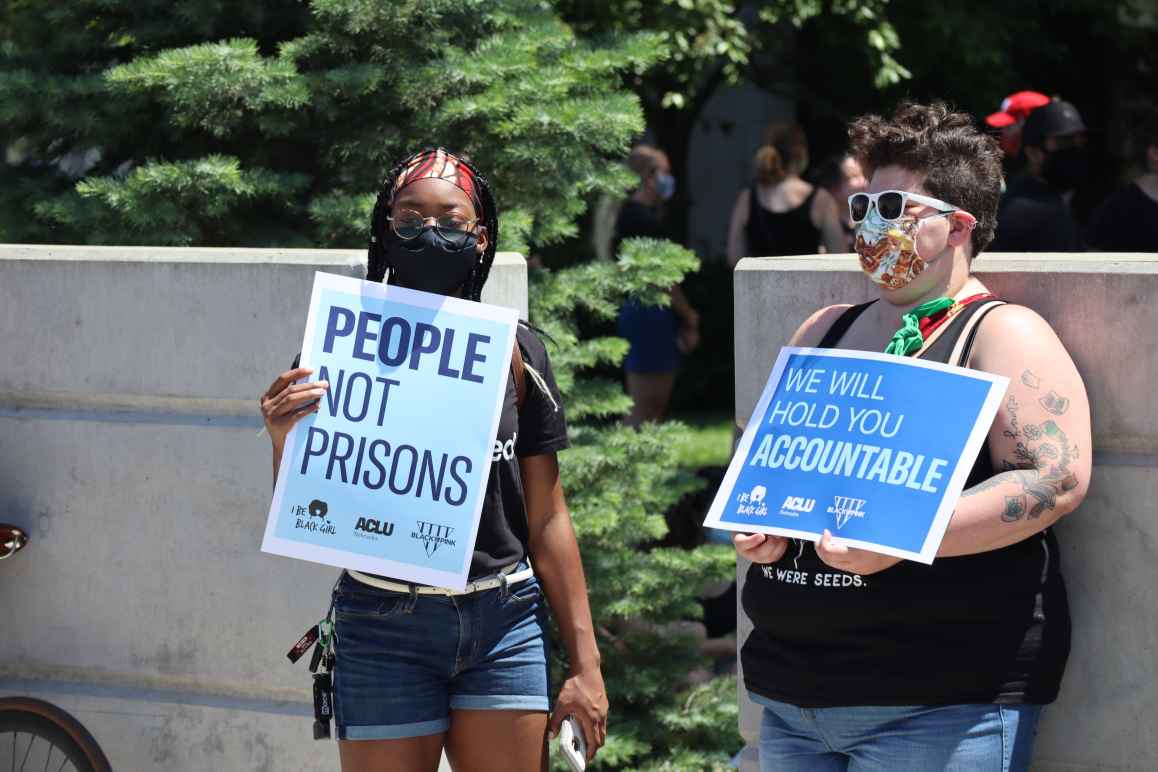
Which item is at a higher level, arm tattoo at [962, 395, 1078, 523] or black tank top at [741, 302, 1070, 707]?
arm tattoo at [962, 395, 1078, 523]

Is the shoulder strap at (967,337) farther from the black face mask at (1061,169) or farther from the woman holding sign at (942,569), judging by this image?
the black face mask at (1061,169)

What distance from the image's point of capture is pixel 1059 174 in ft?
22.2

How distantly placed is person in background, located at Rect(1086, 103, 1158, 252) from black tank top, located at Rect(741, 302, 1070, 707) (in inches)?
141

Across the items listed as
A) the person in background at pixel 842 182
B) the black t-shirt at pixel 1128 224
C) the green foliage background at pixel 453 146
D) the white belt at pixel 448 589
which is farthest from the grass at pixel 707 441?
the white belt at pixel 448 589

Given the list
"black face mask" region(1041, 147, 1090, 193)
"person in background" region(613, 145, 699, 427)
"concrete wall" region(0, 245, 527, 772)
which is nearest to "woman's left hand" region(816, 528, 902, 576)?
"concrete wall" region(0, 245, 527, 772)

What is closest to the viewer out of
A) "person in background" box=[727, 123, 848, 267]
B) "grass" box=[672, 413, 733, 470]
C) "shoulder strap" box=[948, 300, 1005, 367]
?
"shoulder strap" box=[948, 300, 1005, 367]

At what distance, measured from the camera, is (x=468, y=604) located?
10.5 ft

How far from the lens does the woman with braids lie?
10.3 feet

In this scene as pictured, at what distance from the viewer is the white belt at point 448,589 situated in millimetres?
3184

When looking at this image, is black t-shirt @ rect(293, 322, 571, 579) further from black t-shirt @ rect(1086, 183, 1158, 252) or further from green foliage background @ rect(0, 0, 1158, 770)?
black t-shirt @ rect(1086, 183, 1158, 252)

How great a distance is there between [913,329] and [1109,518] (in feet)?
2.11

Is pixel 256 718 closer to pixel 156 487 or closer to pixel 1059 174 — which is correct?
pixel 156 487

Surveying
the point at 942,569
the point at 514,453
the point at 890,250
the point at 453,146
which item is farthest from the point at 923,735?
the point at 453,146

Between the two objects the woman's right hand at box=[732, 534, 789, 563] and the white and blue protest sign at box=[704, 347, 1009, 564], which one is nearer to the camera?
the white and blue protest sign at box=[704, 347, 1009, 564]
